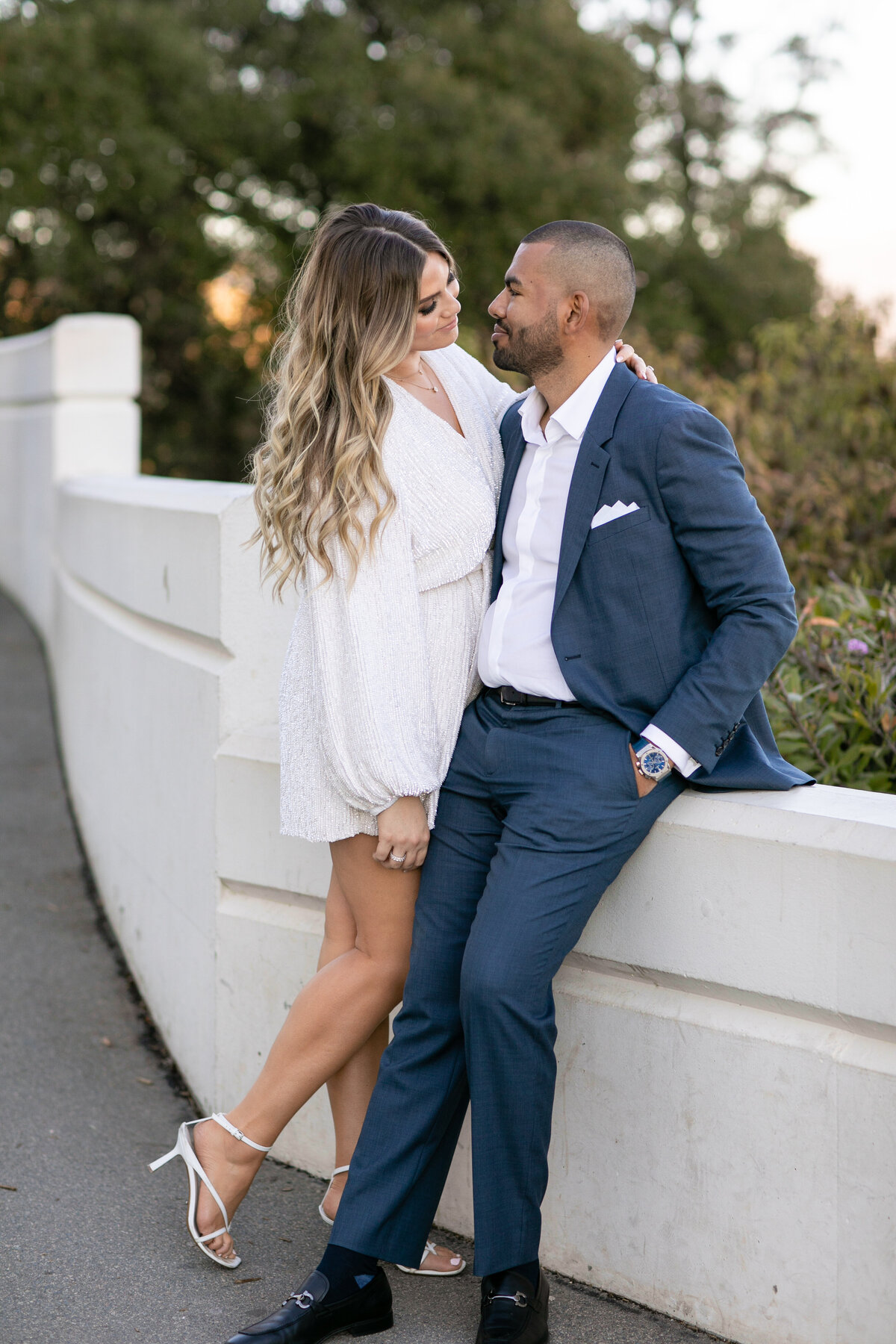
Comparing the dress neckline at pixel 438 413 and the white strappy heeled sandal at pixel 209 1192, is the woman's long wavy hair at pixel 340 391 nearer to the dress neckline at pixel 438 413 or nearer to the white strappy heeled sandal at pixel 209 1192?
the dress neckline at pixel 438 413

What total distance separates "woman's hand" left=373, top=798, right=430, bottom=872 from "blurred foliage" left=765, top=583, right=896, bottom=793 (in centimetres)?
133

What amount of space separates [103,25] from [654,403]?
1581cm

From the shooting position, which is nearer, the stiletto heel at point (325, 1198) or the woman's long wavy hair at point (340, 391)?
the woman's long wavy hair at point (340, 391)

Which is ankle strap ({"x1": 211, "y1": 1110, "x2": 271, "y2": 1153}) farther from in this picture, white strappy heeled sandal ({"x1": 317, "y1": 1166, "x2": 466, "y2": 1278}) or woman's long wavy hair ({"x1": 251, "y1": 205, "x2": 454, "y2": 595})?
woman's long wavy hair ({"x1": 251, "y1": 205, "x2": 454, "y2": 595})

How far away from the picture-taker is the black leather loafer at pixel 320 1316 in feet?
8.03

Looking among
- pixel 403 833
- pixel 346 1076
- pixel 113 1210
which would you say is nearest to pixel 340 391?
pixel 403 833

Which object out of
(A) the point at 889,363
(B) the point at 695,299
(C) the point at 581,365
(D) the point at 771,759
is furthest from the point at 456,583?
(B) the point at 695,299

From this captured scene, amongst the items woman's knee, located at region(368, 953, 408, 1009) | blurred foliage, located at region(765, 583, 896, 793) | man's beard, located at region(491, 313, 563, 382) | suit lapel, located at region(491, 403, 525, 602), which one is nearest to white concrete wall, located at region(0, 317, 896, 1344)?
woman's knee, located at region(368, 953, 408, 1009)

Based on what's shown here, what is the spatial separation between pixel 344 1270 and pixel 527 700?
1135 mm

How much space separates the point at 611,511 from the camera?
244 cm

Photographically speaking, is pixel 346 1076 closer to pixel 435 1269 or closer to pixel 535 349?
pixel 435 1269

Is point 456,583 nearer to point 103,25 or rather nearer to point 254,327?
point 103,25

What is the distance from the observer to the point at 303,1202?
3.07 metres

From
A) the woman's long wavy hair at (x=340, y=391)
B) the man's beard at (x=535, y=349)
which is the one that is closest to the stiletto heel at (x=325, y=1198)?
the woman's long wavy hair at (x=340, y=391)
